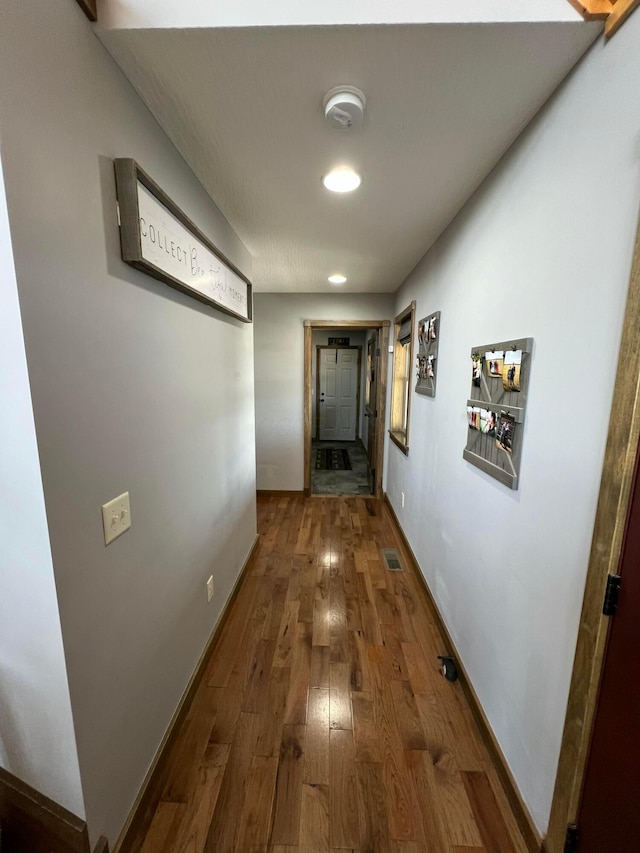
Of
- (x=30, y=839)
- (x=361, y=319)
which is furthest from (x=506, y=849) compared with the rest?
(x=361, y=319)

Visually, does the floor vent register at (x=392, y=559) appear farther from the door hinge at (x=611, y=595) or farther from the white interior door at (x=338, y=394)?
the white interior door at (x=338, y=394)

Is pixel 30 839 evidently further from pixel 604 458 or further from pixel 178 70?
pixel 178 70

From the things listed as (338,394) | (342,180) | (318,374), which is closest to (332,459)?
(338,394)

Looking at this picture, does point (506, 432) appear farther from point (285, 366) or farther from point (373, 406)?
point (373, 406)

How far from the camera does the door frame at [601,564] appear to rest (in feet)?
2.36

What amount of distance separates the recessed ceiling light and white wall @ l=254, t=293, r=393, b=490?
2.23 meters

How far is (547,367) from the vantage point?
102 centimetres

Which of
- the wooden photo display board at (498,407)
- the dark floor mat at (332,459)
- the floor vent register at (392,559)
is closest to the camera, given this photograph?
the wooden photo display board at (498,407)

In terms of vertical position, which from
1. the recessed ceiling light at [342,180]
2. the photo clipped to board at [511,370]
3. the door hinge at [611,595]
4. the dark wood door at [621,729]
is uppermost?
the recessed ceiling light at [342,180]

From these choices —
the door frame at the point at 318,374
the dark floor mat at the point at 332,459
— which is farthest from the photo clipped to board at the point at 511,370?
the door frame at the point at 318,374

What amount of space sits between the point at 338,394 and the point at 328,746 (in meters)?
5.91

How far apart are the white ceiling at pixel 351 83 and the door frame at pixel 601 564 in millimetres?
703

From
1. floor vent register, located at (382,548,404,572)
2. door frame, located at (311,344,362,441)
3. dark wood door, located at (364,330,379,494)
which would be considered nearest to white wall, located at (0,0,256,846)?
floor vent register, located at (382,548,404,572)

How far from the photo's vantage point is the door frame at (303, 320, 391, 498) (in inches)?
148
